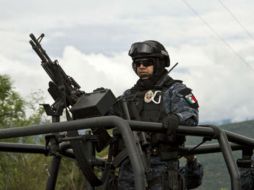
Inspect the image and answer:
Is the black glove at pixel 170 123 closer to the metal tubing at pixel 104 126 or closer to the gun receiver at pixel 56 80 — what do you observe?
the metal tubing at pixel 104 126

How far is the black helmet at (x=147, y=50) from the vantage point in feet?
20.0

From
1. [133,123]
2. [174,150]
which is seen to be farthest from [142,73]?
[133,123]

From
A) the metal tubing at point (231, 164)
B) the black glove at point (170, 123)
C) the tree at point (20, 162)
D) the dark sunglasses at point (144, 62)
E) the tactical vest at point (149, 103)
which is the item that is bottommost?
the metal tubing at point (231, 164)

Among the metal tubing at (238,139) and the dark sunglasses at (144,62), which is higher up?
the dark sunglasses at (144,62)

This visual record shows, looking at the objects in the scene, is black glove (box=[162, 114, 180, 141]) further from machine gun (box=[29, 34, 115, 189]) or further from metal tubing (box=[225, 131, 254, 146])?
metal tubing (box=[225, 131, 254, 146])

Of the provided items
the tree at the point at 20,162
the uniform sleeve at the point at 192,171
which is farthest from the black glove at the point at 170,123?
the tree at the point at 20,162

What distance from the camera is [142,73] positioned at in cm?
614

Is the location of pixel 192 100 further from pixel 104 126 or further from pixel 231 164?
pixel 104 126

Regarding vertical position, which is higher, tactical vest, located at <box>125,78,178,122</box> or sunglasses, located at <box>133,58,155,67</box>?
sunglasses, located at <box>133,58,155,67</box>

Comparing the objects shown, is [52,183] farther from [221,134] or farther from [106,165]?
[221,134]

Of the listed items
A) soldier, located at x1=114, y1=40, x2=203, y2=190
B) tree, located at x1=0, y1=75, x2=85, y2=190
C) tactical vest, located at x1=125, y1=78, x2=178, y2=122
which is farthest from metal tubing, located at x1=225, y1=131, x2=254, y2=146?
tree, located at x1=0, y1=75, x2=85, y2=190

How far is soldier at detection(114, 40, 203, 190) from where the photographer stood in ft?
18.6

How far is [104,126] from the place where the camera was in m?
4.53

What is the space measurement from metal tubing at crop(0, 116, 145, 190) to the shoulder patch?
145 cm
